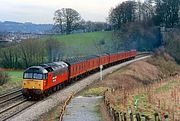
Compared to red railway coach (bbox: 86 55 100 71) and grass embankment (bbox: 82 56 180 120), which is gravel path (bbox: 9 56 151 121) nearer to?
grass embankment (bbox: 82 56 180 120)

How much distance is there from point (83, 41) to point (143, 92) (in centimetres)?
8122

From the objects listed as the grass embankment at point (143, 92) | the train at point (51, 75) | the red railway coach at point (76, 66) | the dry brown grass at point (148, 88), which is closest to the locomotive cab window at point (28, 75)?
the train at point (51, 75)

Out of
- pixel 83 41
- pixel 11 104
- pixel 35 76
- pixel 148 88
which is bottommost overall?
pixel 11 104

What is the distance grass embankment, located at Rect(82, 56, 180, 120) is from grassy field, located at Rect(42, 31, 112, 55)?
106ft

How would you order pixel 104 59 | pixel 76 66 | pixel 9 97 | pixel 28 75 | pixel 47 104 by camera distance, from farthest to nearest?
pixel 104 59 < pixel 76 66 < pixel 9 97 < pixel 28 75 < pixel 47 104

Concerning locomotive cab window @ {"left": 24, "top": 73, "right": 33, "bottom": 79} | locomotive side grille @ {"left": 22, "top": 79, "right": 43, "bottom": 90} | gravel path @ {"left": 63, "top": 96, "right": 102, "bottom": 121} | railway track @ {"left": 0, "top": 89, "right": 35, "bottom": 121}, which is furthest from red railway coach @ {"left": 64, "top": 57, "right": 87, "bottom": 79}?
gravel path @ {"left": 63, "top": 96, "right": 102, "bottom": 121}

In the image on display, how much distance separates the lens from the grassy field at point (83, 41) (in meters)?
104

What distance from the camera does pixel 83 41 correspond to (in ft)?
385

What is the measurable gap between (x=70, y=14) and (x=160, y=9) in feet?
102

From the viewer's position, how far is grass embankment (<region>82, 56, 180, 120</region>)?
27239 millimetres

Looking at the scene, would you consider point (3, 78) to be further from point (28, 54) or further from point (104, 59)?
point (28, 54)

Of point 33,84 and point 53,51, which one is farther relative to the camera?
point 53,51

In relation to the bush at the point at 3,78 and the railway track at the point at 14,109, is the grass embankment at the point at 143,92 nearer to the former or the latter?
the railway track at the point at 14,109

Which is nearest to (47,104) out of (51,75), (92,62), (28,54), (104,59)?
(51,75)
